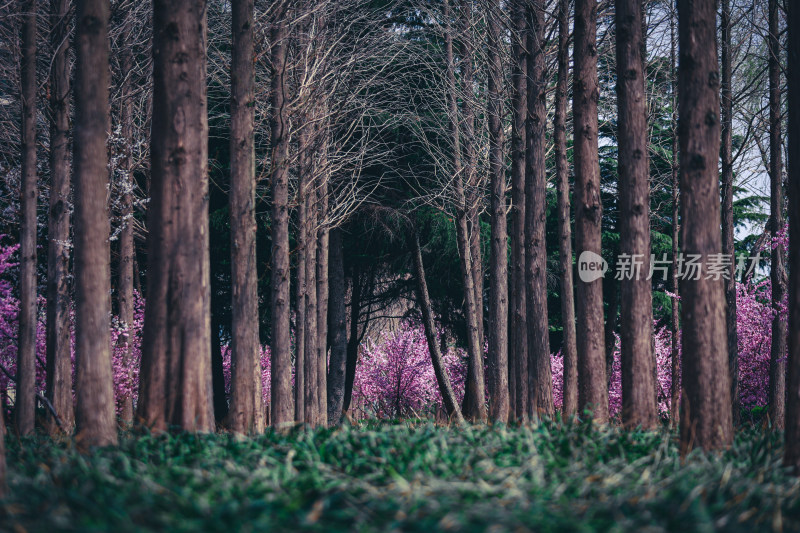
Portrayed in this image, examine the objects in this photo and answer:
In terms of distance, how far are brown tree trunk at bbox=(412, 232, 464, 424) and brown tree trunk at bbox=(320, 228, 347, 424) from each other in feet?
7.15

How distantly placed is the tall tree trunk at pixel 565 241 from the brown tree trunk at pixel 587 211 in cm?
127

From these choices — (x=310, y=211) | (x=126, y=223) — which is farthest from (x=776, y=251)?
(x=126, y=223)

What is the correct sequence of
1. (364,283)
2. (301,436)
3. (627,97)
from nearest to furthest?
(301,436)
(627,97)
(364,283)

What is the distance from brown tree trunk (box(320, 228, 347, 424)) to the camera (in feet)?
61.6

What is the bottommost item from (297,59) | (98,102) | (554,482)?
(554,482)

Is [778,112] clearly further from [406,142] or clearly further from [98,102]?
[98,102]

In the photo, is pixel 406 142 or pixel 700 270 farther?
pixel 406 142

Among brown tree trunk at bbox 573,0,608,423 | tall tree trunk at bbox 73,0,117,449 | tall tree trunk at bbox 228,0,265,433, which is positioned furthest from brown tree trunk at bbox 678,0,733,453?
tall tree trunk at bbox 228,0,265,433

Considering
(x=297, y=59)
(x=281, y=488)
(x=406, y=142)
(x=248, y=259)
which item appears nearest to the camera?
(x=281, y=488)

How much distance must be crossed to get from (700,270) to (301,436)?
3.46 m

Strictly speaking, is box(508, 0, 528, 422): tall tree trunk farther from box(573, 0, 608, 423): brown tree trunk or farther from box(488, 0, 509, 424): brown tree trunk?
box(573, 0, 608, 423): brown tree trunk

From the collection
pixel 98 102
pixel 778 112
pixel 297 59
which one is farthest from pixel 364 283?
pixel 98 102

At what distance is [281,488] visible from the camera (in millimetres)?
A: 3801

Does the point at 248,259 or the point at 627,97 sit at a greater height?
the point at 627,97
